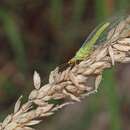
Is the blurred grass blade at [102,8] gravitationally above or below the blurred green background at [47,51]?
below

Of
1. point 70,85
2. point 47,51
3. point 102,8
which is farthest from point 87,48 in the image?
point 47,51

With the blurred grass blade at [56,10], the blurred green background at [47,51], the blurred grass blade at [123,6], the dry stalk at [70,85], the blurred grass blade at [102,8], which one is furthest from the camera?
the blurred green background at [47,51]

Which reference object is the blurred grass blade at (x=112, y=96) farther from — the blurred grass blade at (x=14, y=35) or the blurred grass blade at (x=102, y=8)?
the blurred grass blade at (x=14, y=35)

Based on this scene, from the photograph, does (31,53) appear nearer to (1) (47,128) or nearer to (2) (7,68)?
(2) (7,68)

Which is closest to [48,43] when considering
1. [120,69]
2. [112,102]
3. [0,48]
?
[0,48]

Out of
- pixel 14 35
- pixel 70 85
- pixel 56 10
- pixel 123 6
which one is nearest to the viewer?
pixel 70 85

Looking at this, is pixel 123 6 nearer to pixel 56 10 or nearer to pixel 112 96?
pixel 112 96

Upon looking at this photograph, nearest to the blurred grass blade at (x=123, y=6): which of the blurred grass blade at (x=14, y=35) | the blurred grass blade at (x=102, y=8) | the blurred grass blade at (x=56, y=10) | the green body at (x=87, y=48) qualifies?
the blurred grass blade at (x=102, y=8)

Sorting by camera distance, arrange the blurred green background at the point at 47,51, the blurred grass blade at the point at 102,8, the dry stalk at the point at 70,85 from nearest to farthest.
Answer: the dry stalk at the point at 70,85 < the blurred grass blade at the point at 102,8 < the blurred green background at the point at 47,51
